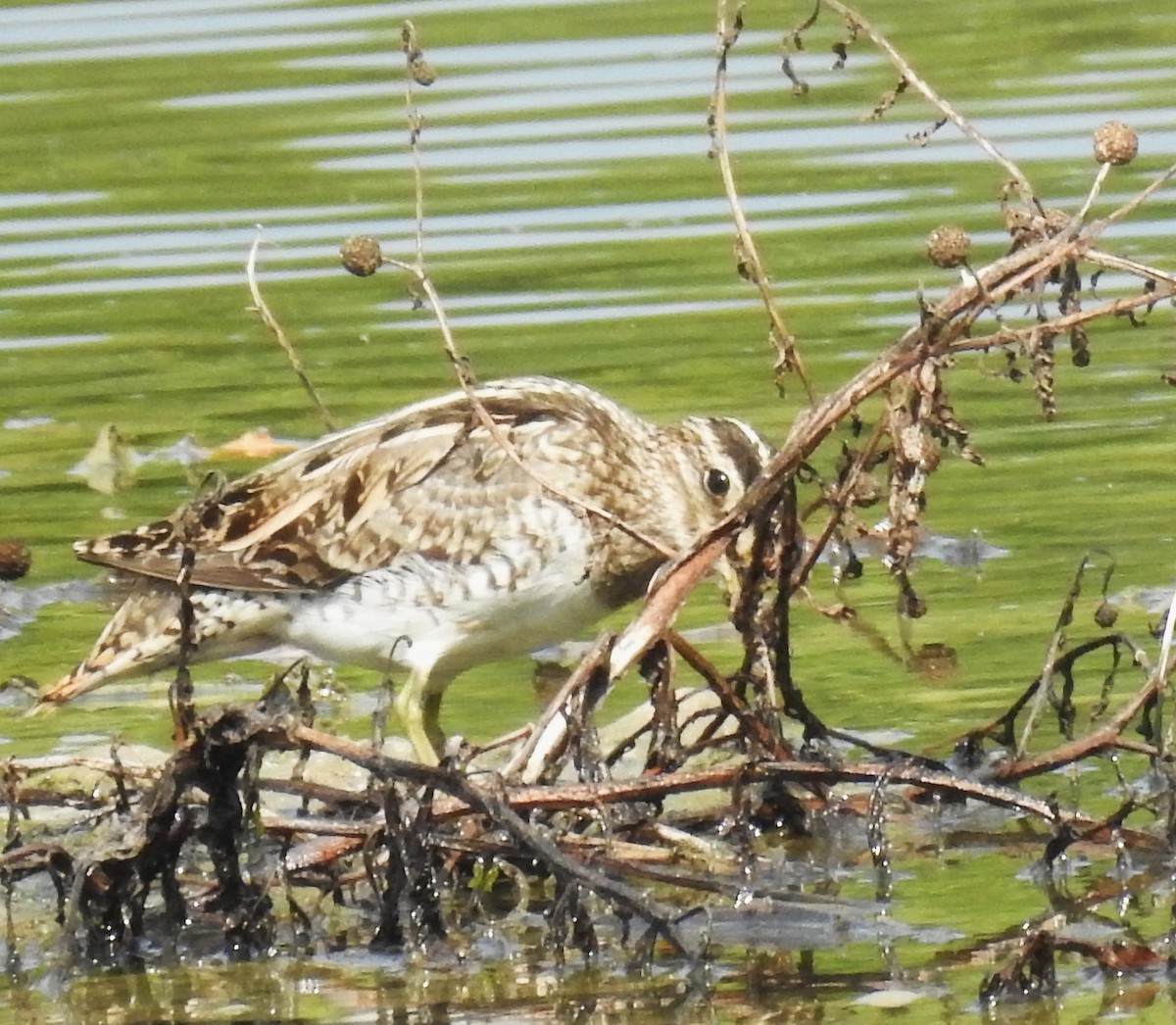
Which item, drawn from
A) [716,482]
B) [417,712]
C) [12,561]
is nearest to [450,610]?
[417,712]

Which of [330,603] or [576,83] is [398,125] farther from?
[330,603]

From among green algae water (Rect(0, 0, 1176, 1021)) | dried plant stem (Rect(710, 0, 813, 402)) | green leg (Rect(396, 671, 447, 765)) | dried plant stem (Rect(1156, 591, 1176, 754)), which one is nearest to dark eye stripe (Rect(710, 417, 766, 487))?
green algae water (Rect(0, 0, 1176, 1021))

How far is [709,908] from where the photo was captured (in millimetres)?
6844

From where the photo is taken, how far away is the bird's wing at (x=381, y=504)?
8.66 metres

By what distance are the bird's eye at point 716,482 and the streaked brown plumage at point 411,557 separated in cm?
10

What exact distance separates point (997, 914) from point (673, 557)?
1.05 m

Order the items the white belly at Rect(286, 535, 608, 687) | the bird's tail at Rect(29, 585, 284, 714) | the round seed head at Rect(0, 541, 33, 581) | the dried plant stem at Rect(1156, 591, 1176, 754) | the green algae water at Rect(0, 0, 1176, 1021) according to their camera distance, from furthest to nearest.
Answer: the bird's tail at Rect(29, 585, 284, 714), the white belly at Rect(286, 535, 608, 687), the round seed head at Rect(0, 541, 33, 581), the green algae water at Rect(0, 0, 1176, 1021), the dried plant stem at Rect(1156, 591, 1176, 754)

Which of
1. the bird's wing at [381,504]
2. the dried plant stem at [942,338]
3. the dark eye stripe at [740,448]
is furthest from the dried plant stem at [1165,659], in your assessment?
the dark eye stripe at [740,448]

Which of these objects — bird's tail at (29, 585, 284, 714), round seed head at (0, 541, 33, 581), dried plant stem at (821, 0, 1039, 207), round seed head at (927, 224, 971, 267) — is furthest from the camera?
bird's tail at (29, 585, 284, 714)

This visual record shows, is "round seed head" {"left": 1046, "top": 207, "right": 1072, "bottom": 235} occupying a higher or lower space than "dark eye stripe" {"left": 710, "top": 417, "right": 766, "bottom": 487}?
lower

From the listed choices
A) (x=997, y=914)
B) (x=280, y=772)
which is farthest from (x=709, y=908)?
(x=280, y=772)

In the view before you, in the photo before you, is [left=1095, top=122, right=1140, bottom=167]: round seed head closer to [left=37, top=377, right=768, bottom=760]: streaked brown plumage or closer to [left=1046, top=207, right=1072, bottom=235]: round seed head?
[left=1046, top=207, right=1072, bottom=235]: round seed head

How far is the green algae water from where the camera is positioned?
23.2 feet

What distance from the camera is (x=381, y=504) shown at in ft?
28.8
